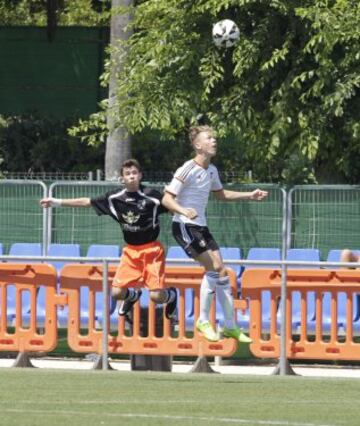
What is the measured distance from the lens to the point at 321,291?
53.5ft

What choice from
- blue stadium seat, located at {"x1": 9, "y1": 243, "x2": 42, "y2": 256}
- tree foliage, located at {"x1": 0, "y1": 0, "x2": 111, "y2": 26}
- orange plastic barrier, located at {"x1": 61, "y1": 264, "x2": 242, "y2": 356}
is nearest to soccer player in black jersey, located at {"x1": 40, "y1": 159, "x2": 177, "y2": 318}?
orange plastic barrier, located at {"x1": 61, "y1": 264, "x2": 242, "y2": 356}

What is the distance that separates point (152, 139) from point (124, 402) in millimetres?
21791

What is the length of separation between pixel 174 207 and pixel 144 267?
104 centimetres

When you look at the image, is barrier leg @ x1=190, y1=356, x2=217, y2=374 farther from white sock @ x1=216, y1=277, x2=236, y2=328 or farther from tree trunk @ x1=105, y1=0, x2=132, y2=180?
tree trunk @ x1=105, y1=0, x2=132, y2=180

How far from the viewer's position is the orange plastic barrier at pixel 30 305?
16844 mm

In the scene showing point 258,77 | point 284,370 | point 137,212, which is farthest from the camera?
point 258,77

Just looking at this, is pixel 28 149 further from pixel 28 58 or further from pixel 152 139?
pixel 28 58

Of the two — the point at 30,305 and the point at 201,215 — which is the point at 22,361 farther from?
the point at 201,215

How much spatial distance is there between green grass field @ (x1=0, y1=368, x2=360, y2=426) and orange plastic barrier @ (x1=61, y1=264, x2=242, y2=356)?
90cm

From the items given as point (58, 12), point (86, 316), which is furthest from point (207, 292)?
point (58, 12)

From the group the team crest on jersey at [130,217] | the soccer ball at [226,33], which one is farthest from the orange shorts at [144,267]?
the soccer ball at [226,33]

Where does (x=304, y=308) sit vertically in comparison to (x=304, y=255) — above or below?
below

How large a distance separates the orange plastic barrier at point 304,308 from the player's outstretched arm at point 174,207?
83.1 inches

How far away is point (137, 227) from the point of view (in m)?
15.2
